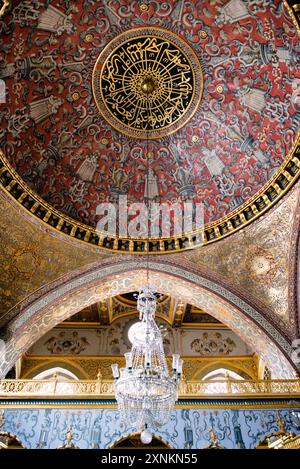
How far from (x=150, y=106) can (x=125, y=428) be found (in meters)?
6.54

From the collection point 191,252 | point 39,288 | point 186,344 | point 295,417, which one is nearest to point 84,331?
point 186,344

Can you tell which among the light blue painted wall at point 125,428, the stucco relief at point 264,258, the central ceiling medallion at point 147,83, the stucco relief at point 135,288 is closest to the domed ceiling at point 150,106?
the central ceiling medallion at point 147,83

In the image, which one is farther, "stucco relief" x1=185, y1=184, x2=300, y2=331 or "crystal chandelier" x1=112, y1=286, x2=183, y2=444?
"stucco relief" x1=185, y1=184, x2=300, y2=331

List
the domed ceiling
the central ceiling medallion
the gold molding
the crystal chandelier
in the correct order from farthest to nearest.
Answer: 1. the central ceiling medallion
2. the gold molding
3. the domed ceiling
4. the crystal chandelier

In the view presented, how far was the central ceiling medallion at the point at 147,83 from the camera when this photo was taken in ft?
27.3

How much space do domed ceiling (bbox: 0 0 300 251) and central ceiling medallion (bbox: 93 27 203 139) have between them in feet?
0.07

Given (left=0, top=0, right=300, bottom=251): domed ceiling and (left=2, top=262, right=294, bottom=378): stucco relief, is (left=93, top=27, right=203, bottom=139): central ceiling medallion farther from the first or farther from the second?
(left=2, top=262, right=294, bottom=378): stucco relief

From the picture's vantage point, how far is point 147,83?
344 inches

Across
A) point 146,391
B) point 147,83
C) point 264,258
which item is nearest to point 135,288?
point 264,258

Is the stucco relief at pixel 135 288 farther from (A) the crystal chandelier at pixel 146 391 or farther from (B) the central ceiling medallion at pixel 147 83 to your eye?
(B) the central ceiling medallion at pixel 147 83

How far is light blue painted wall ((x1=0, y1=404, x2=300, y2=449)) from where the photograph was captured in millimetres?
7648

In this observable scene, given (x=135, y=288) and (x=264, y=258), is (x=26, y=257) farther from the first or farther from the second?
(x=264, y=258)

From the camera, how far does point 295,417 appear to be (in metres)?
7.94

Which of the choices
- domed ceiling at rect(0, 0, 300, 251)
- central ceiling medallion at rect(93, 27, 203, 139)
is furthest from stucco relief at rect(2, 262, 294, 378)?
central ceiling medallion at rect(93, 27, 203, 139)
